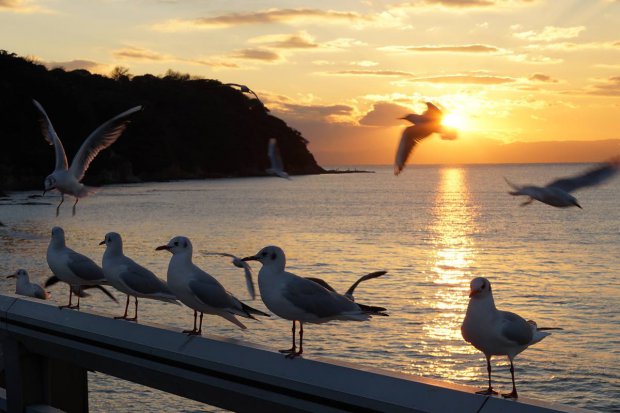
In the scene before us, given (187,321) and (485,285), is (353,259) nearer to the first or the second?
(187,321)

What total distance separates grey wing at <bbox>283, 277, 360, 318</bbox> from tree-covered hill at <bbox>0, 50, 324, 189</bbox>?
188ft

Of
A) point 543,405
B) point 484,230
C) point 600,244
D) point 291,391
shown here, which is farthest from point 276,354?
point 484,230

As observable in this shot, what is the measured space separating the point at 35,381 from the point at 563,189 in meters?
2.63

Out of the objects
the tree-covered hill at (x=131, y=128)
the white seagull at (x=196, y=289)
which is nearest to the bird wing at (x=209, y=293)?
the white seagull at (x=196, y=289)

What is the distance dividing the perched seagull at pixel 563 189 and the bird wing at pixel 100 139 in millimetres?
2916

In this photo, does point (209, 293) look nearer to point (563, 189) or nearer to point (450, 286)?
point (563, 189)

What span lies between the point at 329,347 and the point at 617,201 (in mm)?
100246

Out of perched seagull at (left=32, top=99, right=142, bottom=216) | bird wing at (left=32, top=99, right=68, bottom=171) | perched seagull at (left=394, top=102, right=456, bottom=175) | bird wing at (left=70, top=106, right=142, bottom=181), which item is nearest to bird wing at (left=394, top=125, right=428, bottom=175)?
perched seagull at (left=394, top=102, right=456, bottom=175)

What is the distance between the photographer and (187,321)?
20625 millimetres

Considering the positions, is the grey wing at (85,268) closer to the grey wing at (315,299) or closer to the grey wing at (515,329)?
the grey wing at (315,299)

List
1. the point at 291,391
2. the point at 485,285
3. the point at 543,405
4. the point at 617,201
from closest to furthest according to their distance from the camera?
the point at 543,405 → the point at 291,391 → the point at 485,285 → the point at 617,201

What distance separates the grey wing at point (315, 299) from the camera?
4012mm

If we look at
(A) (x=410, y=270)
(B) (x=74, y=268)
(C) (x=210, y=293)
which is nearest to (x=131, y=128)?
(A) (x=410, y=270)

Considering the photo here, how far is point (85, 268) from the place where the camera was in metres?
6.16
